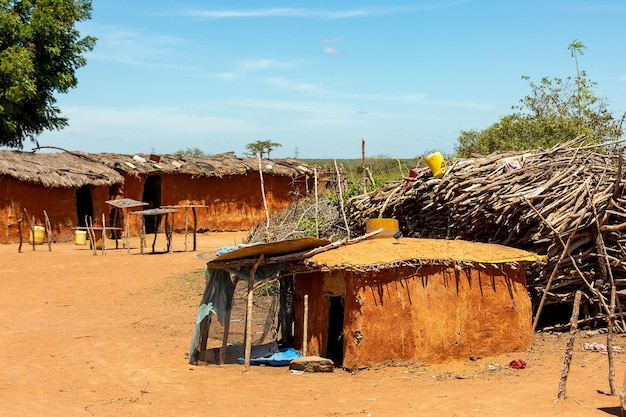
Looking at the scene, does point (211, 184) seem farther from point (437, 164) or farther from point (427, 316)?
point (427, 316)

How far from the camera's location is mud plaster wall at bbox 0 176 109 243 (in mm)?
21656

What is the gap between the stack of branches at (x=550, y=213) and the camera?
33.6 ft

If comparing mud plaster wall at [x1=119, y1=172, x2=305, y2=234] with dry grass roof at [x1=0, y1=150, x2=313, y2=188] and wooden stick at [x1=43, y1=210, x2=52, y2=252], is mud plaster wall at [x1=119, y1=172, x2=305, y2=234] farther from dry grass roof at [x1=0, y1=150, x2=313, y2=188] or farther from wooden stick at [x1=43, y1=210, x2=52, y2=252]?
wooden stick at [x1=43, y1=210, x2=52, y2=252]

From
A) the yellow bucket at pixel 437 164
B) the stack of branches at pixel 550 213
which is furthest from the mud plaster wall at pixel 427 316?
the yellow bucket at pixel 437 164

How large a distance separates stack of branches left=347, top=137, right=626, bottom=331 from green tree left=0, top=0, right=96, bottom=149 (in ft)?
52.1

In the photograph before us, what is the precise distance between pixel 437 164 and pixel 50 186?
14037 mm

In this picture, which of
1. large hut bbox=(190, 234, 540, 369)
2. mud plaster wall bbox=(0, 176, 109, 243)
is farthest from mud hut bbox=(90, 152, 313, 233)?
large hut bbox=(190, 234, 540, 369)

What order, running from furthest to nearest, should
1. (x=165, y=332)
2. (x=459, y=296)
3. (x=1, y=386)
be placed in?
(x=165, y=332) < (x=459, y=296) < (x=1, y=386)

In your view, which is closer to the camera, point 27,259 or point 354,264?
point 354,264

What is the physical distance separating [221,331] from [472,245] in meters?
3.58

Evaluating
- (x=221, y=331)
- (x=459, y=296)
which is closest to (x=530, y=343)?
(x=459, y=296)

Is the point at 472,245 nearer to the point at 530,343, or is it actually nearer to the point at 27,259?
the point at 530,343

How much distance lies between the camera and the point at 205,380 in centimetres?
950

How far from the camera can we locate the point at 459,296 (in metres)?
9.73
